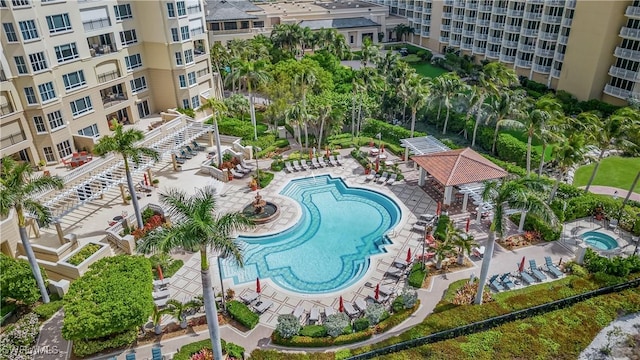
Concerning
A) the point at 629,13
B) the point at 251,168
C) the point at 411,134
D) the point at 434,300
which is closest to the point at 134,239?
the point at 251,168

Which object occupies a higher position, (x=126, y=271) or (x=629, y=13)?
(x=629, y=13)

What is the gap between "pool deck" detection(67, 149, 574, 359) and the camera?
24078 mm

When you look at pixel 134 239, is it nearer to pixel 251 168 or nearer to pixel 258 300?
pixel 258 300

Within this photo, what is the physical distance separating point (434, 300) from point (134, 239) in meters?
20.9

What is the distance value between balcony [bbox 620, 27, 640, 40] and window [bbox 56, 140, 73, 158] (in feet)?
207

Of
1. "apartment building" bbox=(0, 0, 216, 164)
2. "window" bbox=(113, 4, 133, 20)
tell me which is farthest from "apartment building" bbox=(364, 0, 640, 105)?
"window" bbox=(113, 4, 133, 20)

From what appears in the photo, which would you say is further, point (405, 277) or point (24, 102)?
point (24, 102)

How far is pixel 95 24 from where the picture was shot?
1700 inches

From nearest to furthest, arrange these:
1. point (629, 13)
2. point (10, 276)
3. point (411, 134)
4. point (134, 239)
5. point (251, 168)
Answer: point (10, 276) → point (134, 239) → point (251, 168) → point (411, 134) → point (629, 13)

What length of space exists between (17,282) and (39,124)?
19504 mm

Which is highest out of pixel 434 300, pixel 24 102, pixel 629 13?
pixel 629 13

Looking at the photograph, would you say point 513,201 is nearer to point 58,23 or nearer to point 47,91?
point 47,91

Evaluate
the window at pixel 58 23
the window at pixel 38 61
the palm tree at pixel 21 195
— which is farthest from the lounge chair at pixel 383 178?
the window at pixel 58 23

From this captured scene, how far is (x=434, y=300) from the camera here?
2581 cm
